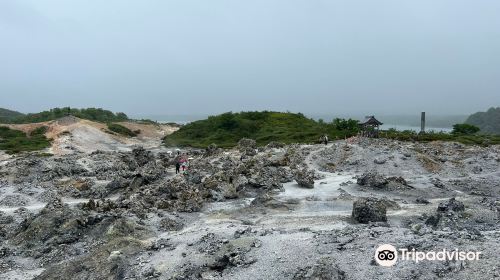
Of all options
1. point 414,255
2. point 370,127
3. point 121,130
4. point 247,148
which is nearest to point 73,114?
point 121,130

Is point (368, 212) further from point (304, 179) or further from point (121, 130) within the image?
point (121, 130)

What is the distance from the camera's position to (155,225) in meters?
25.1

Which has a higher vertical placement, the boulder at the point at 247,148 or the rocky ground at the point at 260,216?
the boulder at the point at 247,148

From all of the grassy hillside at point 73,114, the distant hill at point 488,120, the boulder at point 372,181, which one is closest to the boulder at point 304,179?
the boulder at point 372,181

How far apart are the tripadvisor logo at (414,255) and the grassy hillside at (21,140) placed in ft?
200

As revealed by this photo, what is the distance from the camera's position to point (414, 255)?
1534cm

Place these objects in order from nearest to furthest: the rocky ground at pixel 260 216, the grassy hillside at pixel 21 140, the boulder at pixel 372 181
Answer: the rocky ground at pixel 260 216 < the boulder at pixel 372 181 < the grassy hillside at pixel 21 140

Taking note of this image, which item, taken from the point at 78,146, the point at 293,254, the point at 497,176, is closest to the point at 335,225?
the point at 293,254

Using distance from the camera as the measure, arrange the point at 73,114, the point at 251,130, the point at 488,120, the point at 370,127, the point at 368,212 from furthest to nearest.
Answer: the point at 488,120, the point at 73,114, the point at 251,130, the point at 370,127, the point at 368,212

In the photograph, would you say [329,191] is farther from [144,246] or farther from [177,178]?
[144,246]

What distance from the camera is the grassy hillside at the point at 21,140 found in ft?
220

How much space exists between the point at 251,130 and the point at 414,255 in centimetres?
7656

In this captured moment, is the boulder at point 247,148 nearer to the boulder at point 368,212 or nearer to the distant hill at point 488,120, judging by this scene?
the boulder at point 368,212

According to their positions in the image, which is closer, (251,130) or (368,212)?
(368,212)
